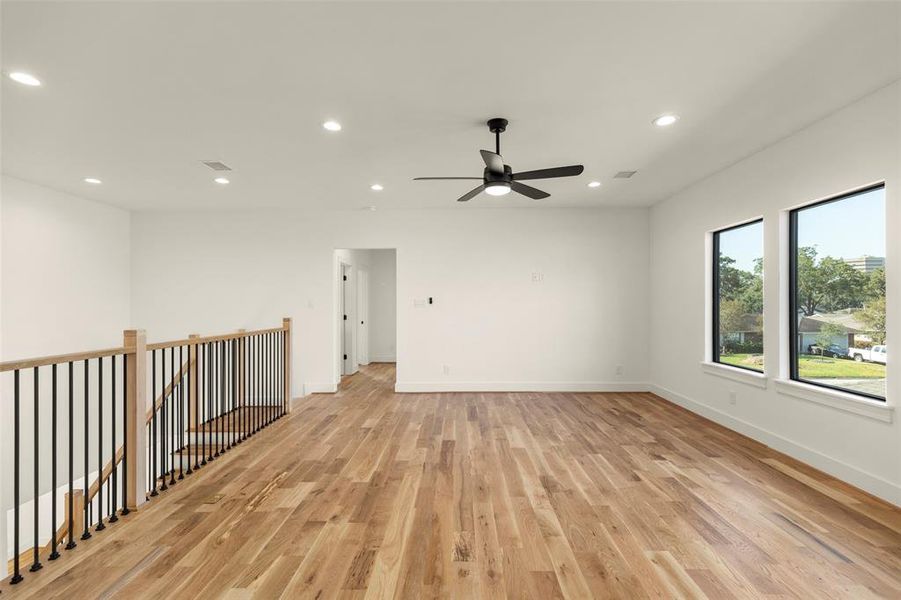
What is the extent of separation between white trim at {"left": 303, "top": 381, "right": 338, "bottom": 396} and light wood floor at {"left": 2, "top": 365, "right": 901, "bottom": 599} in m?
2.32

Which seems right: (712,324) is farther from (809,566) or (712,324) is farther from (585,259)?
(809,566)

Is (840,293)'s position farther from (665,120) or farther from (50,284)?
(50,284)

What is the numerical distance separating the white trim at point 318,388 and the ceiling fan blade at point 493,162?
4467mm

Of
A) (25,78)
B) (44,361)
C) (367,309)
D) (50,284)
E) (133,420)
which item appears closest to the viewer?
(44,361)

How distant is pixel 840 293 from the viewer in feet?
10.9

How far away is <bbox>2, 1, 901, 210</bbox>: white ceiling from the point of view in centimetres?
213

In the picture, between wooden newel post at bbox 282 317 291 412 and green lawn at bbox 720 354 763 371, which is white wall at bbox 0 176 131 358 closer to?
wooden newel post at bbox 282 317 291 412

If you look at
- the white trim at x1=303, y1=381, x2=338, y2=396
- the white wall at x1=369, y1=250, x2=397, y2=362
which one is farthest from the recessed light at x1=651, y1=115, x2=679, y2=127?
the white wall at x1=369, y1=250, x2=397, y2=362

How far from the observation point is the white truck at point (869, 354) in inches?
117

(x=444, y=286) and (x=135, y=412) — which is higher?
(x=444, y=286)

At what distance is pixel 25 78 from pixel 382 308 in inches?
305

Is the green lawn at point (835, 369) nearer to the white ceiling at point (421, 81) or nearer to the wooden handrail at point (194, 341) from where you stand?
the white ceiling at point (421, 81)

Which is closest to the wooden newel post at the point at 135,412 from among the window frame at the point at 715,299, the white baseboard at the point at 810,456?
the white baseboard at the point at 810,456

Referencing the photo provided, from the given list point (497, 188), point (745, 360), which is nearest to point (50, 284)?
point (497, 188)
